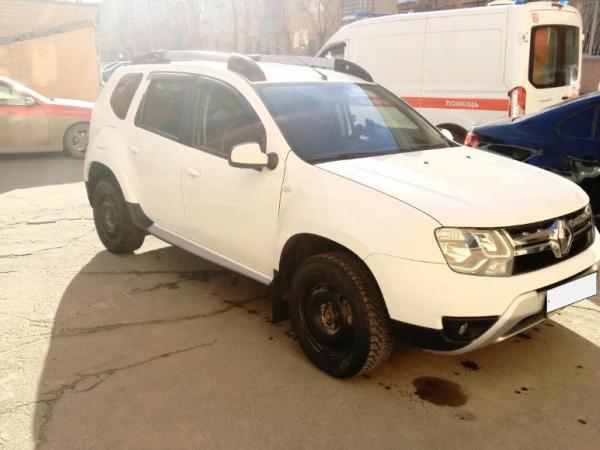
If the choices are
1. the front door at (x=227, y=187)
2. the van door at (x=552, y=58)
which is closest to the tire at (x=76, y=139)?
the front door at (x=227, y=187)

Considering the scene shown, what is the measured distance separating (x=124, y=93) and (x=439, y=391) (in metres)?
3.42

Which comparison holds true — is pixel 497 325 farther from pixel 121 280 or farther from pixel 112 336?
pixel 121 280

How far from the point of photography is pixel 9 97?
9.38 m

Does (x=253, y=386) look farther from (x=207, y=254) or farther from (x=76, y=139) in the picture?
(x=76, y=139)

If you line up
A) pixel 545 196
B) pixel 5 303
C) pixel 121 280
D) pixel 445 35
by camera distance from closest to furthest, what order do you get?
pixel 545 196 → pixel 5 303 → pixel 121 280 → pixel 445 35

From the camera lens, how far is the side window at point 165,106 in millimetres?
4023

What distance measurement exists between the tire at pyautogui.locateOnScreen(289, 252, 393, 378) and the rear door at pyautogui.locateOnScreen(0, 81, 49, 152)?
313 inches

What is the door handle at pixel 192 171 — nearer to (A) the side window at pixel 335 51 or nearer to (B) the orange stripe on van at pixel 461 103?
(B) the orange stripe on van at pixel 461 103

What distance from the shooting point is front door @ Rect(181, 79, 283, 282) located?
131 inches

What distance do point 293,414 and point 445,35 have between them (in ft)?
19.0

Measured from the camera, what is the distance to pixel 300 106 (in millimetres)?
3523

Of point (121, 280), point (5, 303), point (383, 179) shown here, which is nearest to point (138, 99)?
point (121, 280)

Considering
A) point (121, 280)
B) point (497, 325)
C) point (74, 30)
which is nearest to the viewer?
point (497, 325)

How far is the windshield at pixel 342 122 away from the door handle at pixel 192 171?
691 millimetres
